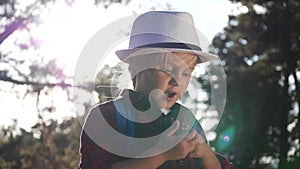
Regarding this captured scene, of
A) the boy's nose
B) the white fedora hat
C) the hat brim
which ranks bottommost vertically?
the boy's nose

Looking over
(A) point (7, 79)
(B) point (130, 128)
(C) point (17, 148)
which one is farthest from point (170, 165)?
(C) point (17, 148)

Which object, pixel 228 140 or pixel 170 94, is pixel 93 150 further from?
pixel 228 140

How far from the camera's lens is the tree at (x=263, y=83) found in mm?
17875

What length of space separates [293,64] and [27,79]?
316 inches

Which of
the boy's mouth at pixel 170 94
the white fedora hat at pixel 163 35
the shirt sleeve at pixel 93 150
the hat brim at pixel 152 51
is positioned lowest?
the shirt sleeve at pixel 93 150

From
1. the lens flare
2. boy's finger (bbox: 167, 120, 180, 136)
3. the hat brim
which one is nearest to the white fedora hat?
the hat brim

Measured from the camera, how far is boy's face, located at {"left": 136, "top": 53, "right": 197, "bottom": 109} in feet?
6.15

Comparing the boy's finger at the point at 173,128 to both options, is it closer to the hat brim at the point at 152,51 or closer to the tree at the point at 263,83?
the hat brim at the point at 152,51

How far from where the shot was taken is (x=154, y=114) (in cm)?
185

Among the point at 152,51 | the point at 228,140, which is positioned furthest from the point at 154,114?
the point at 228,140

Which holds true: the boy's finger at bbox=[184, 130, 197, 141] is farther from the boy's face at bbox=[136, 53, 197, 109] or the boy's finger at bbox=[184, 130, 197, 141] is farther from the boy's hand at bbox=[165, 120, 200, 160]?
the boy's face at bbox=[136, 53, 197, 109]

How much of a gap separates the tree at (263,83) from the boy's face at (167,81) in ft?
51.5

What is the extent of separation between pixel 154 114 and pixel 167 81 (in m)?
0.11

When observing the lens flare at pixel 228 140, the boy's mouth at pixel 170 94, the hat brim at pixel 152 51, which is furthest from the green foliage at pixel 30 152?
the boy's mouth at pixel 170 94
